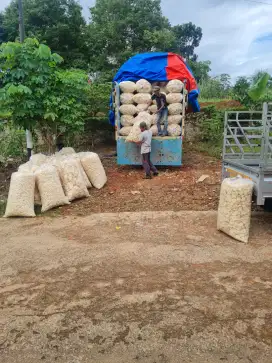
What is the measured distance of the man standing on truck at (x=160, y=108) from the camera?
7254 mm

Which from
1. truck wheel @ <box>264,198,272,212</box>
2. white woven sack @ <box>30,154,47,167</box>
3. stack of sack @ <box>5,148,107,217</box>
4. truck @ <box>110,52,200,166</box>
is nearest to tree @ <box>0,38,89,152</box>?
white woven sack @ <box>30,154,47,167</box>

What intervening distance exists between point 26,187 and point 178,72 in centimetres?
444

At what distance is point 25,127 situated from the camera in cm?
687

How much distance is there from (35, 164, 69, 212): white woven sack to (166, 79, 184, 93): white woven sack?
3.45 m

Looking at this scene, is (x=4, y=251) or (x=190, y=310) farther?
(x=4, y=251)

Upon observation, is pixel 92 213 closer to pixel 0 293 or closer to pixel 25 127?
pixel 0 293

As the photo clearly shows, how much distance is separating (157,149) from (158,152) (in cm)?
7

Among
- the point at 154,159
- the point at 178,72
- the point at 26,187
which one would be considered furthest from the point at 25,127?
the point at 178,72

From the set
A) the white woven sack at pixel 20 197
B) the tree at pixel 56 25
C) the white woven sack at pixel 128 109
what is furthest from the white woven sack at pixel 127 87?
the tree at pixel 56 25

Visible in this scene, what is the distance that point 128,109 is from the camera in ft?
24.4

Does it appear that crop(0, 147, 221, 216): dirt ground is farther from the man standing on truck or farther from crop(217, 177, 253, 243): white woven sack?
crop(217, 177, 253, 243): white woven sack

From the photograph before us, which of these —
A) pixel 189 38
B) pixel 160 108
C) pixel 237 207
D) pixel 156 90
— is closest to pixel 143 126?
pixel 160 108

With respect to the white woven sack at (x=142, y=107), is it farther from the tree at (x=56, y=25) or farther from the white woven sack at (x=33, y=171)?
the tree at (x=56, y=25)

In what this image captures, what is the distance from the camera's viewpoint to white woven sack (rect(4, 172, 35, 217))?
16.1ft
